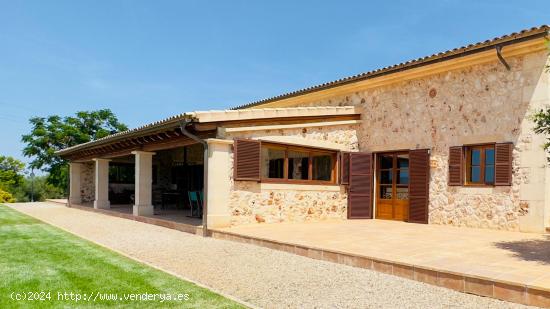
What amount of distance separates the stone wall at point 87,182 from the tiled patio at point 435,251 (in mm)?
13411

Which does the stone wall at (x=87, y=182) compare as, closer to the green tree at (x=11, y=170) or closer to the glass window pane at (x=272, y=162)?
the glass window pane at (x=272, y=162)

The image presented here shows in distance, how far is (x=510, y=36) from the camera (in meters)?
7.86

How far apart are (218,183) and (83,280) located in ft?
14.0

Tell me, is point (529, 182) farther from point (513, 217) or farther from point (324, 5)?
point (324, 5)

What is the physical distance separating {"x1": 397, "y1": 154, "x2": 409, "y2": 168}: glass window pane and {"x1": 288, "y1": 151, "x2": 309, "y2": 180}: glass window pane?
248 cm

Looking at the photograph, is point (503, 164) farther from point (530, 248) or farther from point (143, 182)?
point (143, 182)

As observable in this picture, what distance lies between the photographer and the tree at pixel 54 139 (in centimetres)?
2605

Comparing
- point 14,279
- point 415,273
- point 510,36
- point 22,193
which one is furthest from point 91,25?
point 22,193

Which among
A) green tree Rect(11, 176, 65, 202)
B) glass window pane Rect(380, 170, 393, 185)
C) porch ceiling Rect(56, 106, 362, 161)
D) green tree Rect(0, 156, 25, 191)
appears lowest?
green tree Rect(11, 176, 65, 202)

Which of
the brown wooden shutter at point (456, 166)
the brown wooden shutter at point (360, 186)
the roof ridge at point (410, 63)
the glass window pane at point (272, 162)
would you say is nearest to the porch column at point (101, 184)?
the roof ridge at point (410, 63)

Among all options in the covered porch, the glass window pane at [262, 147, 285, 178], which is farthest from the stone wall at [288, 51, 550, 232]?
the glass window pane at [262, 147, 285, 178]

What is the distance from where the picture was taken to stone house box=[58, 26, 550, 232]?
8070mm

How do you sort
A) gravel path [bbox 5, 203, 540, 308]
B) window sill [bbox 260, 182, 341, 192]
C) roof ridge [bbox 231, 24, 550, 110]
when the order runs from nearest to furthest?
gravel path [bbox 5, 203, 540, 308]
roof ridge [bbox 231, 24, 550, 110]
window sill [bbox 260, 182, 341, 192]

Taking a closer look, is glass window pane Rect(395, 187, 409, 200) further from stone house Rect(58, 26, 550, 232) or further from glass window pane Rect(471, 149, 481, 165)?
glass window pane Rect(471, 149, 481, 165)
